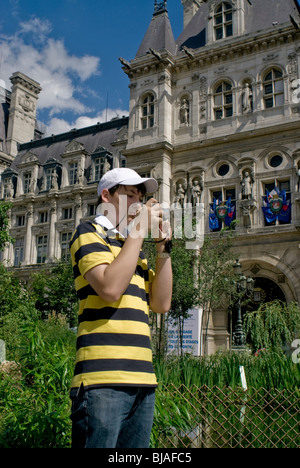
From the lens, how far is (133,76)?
2595cm

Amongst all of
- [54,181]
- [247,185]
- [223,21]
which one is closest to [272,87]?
[247,185]

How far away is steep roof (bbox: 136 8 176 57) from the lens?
26.7m

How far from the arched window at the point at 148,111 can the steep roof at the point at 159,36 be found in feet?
9.84

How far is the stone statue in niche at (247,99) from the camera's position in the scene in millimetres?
22500

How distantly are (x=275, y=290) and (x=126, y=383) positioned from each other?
19.2 m

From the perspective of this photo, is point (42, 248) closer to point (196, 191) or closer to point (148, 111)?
point (148, 111)

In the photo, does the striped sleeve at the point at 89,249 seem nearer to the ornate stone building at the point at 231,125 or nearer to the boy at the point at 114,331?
the boy at the point at 114,331

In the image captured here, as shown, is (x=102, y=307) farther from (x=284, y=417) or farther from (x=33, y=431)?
(x=284, y=417)

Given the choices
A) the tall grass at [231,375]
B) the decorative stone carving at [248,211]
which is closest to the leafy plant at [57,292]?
the decorative stone carving at [248,211]

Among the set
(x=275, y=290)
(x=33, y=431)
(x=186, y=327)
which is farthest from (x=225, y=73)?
(x=33, y=431)

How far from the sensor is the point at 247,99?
888 inches

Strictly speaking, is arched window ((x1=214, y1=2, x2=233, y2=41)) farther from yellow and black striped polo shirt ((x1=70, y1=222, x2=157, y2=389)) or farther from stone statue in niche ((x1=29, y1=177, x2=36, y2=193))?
yellow and black striped polo shirt ((x1=70, y1=222, x2=157, y2=389))

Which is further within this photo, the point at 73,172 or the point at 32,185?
the point at 32,185

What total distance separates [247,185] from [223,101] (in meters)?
4.97
